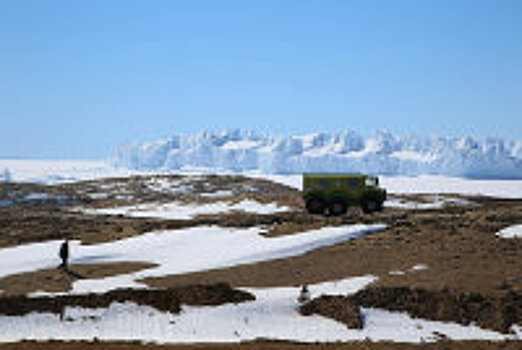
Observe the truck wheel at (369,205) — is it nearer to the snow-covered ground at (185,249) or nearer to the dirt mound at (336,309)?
the snow-covered ground at (185,249)

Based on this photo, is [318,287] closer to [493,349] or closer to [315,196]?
[493,349]

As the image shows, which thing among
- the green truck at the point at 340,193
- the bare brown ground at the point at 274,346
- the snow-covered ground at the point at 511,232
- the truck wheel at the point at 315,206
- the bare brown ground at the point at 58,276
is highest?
the green truck at the point at 340,193

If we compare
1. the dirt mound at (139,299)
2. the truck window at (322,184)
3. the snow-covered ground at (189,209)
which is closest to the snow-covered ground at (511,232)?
the truck window at (322,184)

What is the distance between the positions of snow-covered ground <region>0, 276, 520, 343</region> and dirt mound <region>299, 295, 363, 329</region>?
0.84ft

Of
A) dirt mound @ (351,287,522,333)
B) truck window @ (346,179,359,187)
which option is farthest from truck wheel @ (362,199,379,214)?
dirt mound @ (351,287,522,333)

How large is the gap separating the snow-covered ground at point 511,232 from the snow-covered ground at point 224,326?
1425 centimetres

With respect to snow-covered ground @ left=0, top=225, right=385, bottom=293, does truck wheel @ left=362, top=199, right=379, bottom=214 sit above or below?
above

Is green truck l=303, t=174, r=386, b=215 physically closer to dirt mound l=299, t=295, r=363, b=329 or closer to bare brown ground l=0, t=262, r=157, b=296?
bare brown ground l=0, t=262, r=157, b=296

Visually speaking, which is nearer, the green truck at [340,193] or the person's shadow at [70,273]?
the person's shadow at [70,273]

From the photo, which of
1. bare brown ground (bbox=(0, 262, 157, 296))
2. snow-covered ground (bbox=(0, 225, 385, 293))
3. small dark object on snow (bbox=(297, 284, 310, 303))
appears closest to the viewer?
small dark object on snow (bbox=(297, 284, 310, 303))

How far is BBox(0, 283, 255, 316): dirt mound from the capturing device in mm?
24578

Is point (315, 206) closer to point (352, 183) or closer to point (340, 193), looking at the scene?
point (340, 193)

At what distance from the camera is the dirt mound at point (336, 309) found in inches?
926

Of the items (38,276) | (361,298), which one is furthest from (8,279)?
(361,298)
